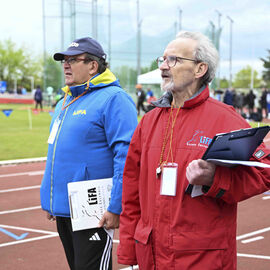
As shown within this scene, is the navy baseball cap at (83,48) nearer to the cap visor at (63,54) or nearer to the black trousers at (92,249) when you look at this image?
the cap visor at (63,54)

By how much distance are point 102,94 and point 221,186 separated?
4.32ft

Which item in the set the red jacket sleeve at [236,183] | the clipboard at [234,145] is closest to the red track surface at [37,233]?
the red jacket sleeve at [236,183]

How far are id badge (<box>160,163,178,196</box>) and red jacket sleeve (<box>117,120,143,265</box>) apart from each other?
35cm

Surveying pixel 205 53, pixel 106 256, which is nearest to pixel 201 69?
pixel 205 53

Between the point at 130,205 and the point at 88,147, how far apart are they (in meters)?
0.63

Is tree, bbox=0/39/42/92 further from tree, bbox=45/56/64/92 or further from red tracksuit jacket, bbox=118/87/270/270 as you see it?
red tracksuit jacket, bbox=118/87/270/270

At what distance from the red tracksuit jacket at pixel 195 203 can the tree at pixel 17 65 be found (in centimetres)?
7880

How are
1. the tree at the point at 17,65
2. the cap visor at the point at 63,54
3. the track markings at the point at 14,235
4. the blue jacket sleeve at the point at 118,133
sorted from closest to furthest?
1. the blue jacket sleeve at the point at 118,133
2. the cap visor at the point at 63,54
3. the track markings at the point at 14,235
4. the tree at the point at 17,65

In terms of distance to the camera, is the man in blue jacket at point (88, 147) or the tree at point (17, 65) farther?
the tree at point (17, 65)

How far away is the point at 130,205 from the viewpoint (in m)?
2.44

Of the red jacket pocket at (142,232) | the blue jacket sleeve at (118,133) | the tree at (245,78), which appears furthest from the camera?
the tree at (245,78)

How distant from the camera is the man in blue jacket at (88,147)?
9.30ft

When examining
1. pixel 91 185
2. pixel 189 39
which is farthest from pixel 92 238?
pixel 189 39

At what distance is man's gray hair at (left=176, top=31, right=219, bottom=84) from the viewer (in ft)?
7.27
